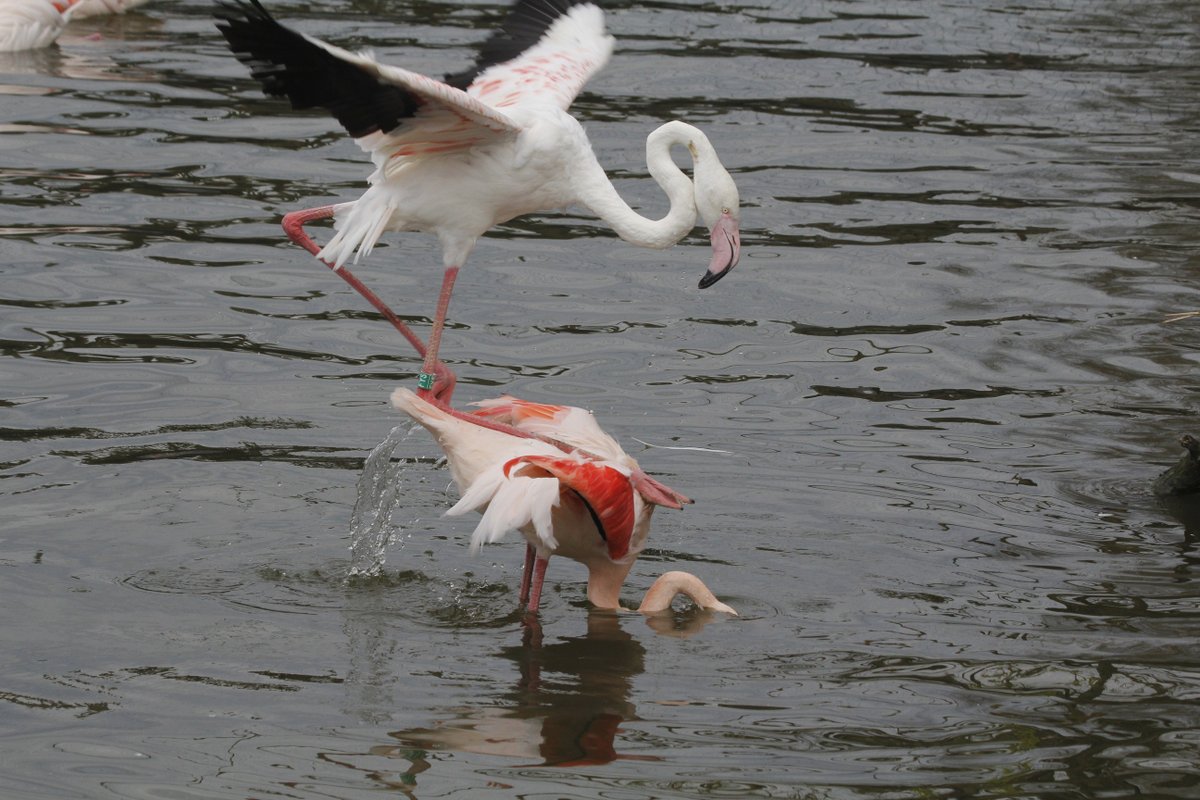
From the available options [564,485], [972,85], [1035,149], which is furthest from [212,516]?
[972,85]

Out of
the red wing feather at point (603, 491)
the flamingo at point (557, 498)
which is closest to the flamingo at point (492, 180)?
the flamingo at point (557, 498)

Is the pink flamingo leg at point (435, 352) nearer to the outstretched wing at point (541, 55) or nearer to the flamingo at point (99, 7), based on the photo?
the outstretched wing at point (541, 55)

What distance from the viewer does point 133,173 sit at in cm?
1101

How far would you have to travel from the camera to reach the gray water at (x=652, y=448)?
4.95m

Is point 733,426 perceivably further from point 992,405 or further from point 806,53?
point 806,53

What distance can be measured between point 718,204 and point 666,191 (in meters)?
0.24

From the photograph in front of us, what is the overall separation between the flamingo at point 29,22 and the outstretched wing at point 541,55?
6.83 metres

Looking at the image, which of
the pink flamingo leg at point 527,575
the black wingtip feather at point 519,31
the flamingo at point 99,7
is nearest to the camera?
the pink flamingo leg at point 527,575

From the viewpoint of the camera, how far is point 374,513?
661cm

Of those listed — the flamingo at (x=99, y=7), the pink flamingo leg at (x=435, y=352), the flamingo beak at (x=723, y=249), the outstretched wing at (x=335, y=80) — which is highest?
the flamingo at (x=99, y=7)

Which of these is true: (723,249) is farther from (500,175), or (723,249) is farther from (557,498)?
(557,498)

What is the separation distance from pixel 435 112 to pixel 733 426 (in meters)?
2.16

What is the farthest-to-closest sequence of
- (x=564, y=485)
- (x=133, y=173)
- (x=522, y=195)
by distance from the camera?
(x=133, y=173) → (x=522, y=195) → (x=564, y=485)

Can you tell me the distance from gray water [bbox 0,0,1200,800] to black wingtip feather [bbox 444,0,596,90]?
150cm
